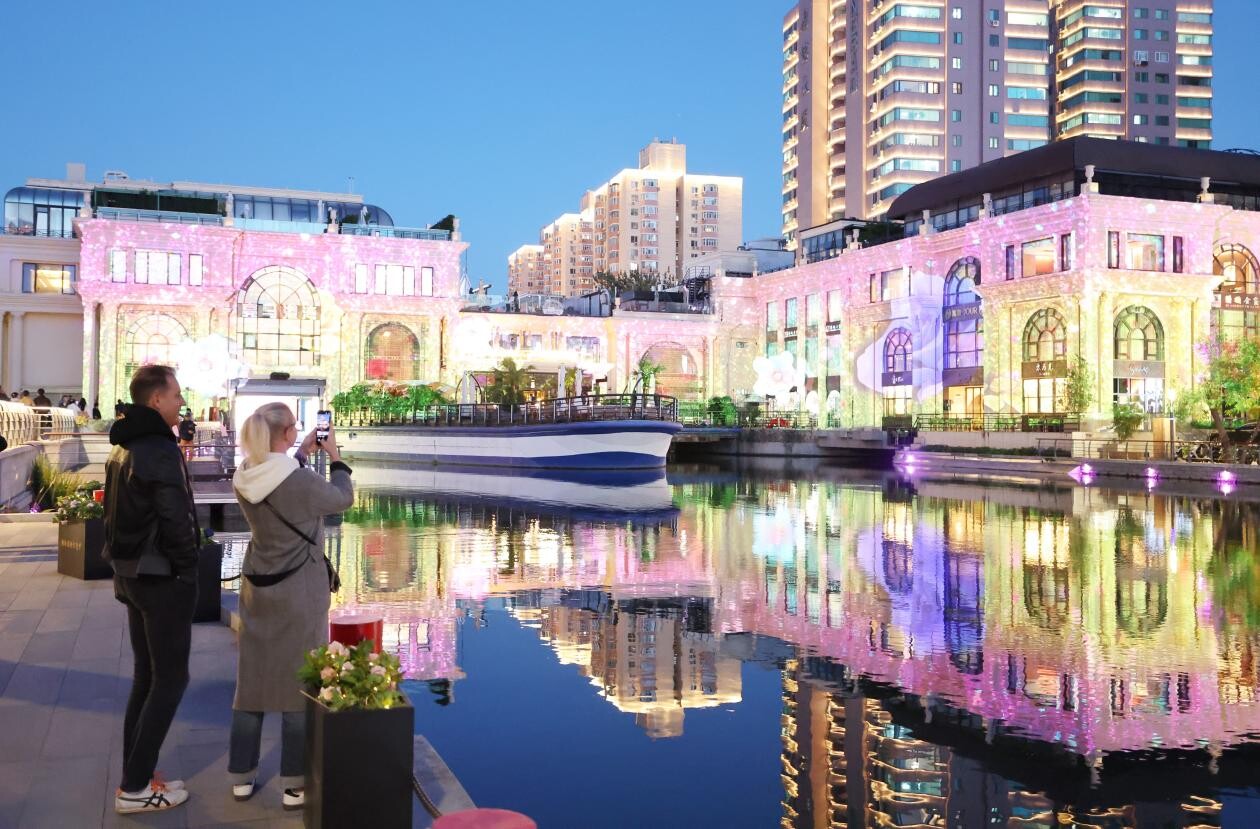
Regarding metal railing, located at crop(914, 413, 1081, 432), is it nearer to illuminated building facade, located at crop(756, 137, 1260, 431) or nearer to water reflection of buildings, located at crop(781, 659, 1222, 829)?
illuminated building facade, located at crop(756, 137, 1260, 431)

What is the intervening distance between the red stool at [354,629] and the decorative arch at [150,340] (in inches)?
2237

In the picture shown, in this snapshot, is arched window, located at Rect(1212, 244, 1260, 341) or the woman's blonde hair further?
arched window, located at Rect(1212, 244, 1260, 341)

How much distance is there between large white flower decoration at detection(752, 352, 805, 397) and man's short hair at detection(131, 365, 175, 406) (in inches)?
2065

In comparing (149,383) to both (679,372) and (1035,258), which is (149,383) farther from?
(679,372)

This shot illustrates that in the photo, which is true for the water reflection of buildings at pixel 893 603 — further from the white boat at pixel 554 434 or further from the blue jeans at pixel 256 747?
the white boat at pixel 554 434

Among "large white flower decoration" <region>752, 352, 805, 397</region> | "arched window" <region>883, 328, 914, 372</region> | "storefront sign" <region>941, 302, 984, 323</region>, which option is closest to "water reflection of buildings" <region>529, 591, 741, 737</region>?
"large white flower decoration" <region>752, 352, 805, 397</region>

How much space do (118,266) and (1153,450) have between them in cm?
4632

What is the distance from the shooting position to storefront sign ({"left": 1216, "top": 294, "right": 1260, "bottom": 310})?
52.9 meters

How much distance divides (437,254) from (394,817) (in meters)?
59.7

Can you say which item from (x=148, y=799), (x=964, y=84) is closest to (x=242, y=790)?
(x=148, y=799)

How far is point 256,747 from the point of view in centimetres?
534

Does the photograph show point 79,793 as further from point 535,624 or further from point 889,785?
point 535,624

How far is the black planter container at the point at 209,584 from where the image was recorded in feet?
31.8

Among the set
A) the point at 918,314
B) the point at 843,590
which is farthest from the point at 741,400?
the point at 843,590
